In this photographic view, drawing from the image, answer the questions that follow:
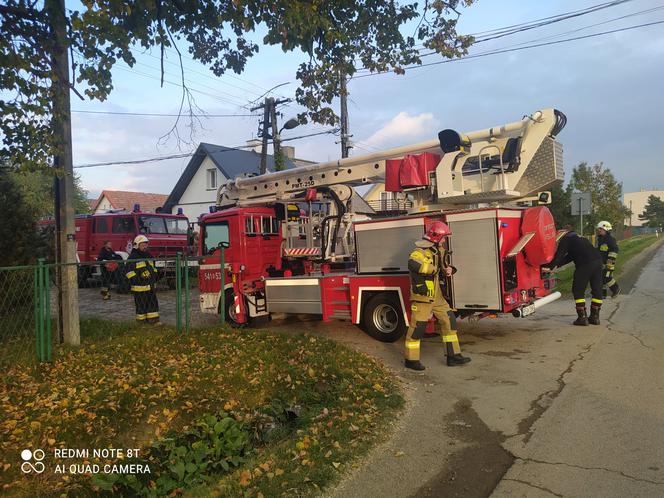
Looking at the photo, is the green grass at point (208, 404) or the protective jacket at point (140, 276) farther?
the protective jacket at point (140, 276)

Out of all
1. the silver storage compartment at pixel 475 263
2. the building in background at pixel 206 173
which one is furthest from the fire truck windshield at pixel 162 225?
the silver storage compartment at pixel 475 263

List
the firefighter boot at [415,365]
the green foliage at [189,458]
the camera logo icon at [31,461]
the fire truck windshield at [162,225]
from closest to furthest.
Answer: the green foliage at [189,458] → the camera logo icon at [31,461] → the firefighter boot at [415,365] → the fire truck windshield at [162,225]

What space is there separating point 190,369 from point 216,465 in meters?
2.27

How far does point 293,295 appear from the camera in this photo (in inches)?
357

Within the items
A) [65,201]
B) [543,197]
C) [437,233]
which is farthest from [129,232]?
[543,197]

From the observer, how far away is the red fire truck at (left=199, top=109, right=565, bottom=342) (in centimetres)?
714

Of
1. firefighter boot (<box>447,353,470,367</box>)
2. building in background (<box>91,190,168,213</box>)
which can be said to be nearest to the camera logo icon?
firefighter boot (<box>447,353,470,367</box>)

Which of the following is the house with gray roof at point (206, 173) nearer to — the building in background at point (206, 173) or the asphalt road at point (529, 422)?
the building in background at point (206, 173)

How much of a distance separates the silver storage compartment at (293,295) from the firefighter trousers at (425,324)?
252cm

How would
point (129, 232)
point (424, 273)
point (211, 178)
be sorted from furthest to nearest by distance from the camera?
point (211, 178), point (129, 232), point (424, 273)

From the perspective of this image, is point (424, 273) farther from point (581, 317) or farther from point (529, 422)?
point (581, 317)

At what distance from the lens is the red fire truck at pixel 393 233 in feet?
23.4

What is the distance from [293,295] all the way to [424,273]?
3350 mm

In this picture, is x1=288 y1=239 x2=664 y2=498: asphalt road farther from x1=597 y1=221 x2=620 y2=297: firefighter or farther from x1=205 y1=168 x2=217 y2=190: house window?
x1=205 y1=168 x2=217 y2=190: house window
